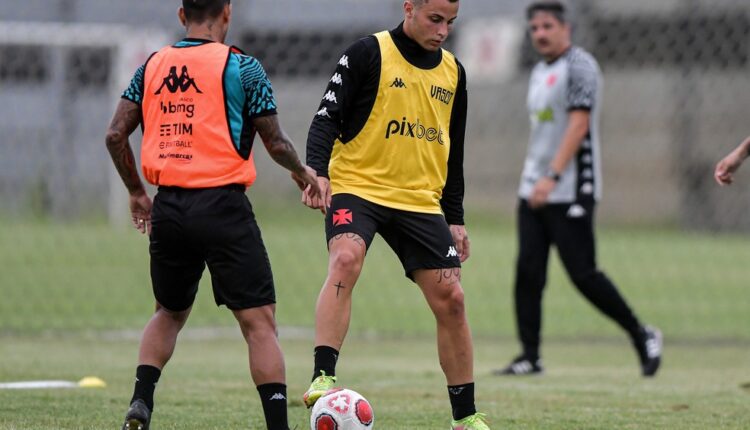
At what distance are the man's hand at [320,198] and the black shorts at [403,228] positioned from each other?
0.19m

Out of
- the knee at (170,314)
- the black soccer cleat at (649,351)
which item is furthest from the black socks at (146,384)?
the black soccer cleat at (649,351)

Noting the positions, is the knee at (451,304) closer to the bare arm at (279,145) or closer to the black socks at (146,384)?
the bare arm at (279,145)

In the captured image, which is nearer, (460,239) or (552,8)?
(460,239)

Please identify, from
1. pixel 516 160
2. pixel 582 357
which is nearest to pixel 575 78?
pixel 582 357

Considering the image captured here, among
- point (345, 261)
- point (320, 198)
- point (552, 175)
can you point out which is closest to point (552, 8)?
point (552, 175)

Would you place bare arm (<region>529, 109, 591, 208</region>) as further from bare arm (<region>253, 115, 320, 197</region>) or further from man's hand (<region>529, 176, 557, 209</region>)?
bare arm (<region>253, 115, 320, 197</region>)

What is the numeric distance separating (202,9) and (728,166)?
10.4ft

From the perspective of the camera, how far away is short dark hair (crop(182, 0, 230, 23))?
5.45 meters

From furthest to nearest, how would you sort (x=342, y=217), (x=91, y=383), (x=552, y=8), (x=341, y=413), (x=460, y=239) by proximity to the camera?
(x=552, y=8) < (x=91, y=383) < (x=460, y=239) < (x=342, y=217) < (x=341, y=413)

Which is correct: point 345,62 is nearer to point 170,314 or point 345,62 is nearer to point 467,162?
point 170,314

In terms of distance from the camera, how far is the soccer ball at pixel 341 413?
5.15 meters

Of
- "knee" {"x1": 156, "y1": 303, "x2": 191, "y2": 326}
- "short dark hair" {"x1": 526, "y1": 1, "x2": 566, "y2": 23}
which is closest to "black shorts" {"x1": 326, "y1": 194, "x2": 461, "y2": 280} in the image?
"knee" {"x1": 156, "y1": 303, "x2": 191, "y2": 326}

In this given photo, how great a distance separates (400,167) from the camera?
591 centimetres

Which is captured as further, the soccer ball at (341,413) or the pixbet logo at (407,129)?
the pixbet logo at (407,129)
